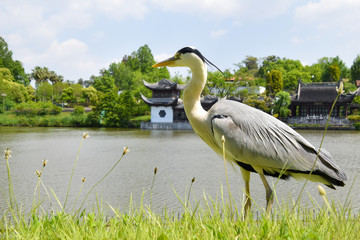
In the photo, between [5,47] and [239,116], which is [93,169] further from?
[5,47]

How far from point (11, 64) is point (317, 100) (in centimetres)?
4519

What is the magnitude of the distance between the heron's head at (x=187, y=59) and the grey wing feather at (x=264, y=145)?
0.49 m

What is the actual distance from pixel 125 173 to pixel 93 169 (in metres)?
1.07

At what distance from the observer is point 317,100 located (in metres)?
27.0

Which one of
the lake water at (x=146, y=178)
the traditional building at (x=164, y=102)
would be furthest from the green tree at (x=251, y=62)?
the lake water at (x=146, y=178)

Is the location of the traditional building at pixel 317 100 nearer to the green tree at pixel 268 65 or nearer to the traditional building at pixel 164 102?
the traditional building at pixel 164 102

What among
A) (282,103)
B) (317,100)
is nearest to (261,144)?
(282,103)

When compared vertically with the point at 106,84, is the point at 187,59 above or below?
below

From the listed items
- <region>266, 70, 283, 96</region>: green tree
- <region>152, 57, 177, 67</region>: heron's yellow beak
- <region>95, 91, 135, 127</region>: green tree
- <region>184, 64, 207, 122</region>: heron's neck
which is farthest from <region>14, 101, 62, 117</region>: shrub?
<region>184, 64, 207, 122</region>: heron's neck

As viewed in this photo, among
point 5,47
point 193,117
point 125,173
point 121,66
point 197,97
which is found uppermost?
point 5,47

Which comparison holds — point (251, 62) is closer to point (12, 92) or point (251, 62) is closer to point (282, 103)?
point (282, 103)

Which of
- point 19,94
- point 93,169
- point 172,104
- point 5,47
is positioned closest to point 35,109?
point 19,94

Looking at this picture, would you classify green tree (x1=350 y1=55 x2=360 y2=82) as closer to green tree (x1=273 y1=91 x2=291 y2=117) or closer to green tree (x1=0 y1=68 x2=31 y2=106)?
green tree (x1=273 y1=91 x2=291 y2=117)

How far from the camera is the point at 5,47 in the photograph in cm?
5206
